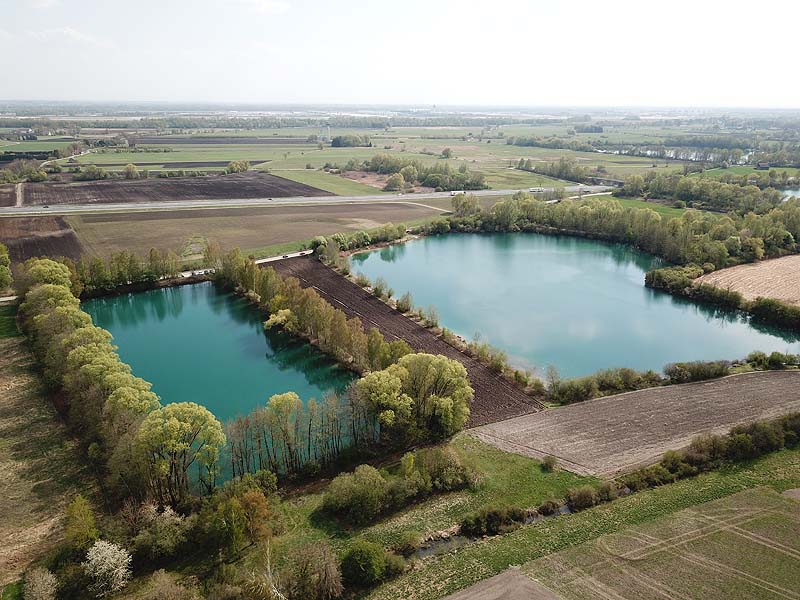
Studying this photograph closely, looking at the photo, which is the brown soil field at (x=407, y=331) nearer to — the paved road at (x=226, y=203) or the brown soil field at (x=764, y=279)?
the brown soil field at (x=764, y=279)

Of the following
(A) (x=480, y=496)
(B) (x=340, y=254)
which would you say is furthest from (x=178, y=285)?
(A) (x=480, y=496)

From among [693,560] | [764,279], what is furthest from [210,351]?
Answer: [764,279]

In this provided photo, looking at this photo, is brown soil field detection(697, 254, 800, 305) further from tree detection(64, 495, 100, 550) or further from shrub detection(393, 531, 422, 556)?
tree detection(64, 495, 100, 550)

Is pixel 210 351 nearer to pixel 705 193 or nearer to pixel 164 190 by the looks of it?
pixel 164 190

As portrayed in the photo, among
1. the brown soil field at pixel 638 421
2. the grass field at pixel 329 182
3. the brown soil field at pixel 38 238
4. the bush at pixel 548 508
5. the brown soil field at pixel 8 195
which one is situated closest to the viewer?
the bush at pixel 548 508

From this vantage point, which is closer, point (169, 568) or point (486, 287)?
point (169, 568)

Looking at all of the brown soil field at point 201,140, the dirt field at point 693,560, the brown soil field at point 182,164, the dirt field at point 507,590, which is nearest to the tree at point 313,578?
the dirt field at point 507,590

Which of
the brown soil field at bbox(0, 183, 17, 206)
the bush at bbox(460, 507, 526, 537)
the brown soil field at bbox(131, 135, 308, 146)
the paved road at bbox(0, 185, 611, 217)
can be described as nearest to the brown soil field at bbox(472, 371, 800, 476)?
the bush at bbox(460, 507, 526, 537)

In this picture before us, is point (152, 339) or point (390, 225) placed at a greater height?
point (390, 225)

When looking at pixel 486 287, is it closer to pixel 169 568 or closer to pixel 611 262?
pixel 611 262
